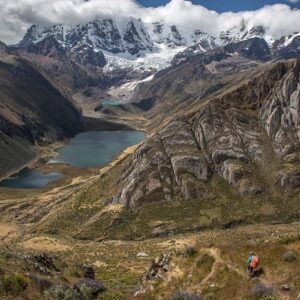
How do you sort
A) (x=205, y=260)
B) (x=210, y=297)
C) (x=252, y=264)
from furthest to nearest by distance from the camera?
1. (x=205, y=260)
2. (x=252, y=264)
3. (x=210, y=297)

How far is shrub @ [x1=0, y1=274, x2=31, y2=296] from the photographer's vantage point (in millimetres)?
27067

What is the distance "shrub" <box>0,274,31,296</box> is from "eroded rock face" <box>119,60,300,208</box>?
271ft

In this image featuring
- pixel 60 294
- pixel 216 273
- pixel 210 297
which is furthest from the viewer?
pixel 216 273

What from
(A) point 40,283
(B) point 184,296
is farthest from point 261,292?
(A) point 40,283

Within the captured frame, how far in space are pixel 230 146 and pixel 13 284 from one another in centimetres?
9981

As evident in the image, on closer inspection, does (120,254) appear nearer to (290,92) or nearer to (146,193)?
(146,193)

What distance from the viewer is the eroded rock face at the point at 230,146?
112500 mm

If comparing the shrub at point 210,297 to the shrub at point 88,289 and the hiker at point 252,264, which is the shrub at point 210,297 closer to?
the hiker at point 252,264

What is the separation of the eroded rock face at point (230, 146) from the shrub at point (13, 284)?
82.6 m

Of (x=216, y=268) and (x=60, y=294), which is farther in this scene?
(x=216, y=268)

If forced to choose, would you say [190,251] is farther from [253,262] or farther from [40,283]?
[40,283]

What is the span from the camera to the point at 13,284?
27.3 m

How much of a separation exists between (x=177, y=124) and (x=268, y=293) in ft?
364

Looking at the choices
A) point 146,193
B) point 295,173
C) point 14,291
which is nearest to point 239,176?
point 295,173
